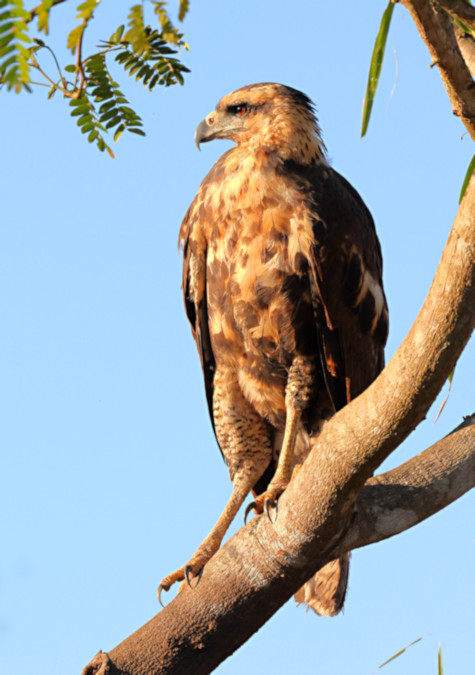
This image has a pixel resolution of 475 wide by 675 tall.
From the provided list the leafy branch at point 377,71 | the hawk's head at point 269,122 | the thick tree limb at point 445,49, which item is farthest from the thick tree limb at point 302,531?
the hawk's head at point 269,122

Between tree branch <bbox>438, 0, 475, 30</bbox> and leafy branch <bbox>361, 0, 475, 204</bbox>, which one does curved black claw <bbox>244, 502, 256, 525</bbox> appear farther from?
tree branch <bbox>438, 0, 475, 30</bbox>

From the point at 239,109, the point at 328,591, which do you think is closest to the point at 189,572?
the point at 328,591

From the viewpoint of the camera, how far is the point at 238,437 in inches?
176

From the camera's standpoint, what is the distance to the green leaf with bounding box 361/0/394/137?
2637 millimetres

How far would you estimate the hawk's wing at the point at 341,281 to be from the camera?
3887 millimetres

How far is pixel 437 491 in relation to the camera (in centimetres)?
353

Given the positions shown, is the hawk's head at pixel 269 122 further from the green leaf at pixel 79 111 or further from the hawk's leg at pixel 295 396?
the green leaf at pixel 79 111

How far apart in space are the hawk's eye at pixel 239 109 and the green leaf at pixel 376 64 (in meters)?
1.74

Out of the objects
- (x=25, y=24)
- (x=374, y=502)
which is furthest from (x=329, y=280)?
(x=25, y=24)

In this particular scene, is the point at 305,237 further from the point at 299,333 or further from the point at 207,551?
the point at 207,551

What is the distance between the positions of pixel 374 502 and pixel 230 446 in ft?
4.06

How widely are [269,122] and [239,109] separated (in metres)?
0.21

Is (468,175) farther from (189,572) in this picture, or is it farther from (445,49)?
(189,572)

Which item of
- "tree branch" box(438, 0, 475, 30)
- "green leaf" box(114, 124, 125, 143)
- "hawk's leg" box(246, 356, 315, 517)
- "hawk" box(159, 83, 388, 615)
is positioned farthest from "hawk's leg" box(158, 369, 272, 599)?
"tree branch" box(438, 0, 475, 30)
